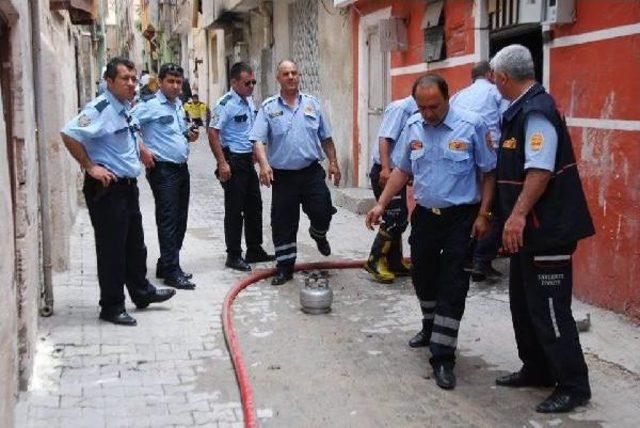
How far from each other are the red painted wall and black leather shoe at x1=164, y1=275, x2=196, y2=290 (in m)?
3.18

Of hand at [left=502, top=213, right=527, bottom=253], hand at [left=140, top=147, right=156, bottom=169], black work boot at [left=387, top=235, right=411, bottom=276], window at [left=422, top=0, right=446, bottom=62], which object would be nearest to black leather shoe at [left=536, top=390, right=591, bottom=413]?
hand at [left=502, top=213, right=527, bottom=253]

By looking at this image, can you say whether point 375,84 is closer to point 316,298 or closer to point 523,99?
point 316,298

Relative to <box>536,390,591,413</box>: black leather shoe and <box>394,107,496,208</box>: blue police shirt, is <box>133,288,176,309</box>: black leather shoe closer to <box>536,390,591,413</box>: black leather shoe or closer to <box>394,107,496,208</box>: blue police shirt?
<box>394,107,496,208</box>: blue police shirt

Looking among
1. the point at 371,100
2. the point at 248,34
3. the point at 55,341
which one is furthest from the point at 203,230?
the point at 248,34

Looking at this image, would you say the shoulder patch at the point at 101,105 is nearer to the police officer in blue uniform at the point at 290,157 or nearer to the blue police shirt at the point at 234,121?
the police officer in blue uniform at the point at 290,157

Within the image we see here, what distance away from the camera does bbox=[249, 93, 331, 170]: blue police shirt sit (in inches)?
261

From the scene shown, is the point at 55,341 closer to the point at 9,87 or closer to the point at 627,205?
the point at 9,87

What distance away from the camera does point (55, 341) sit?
17.1ft

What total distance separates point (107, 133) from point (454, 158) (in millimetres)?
2374

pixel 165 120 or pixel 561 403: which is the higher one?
pixel 165 120

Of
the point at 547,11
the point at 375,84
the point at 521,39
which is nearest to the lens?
the point at 547,11

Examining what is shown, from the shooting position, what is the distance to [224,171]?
7.14m

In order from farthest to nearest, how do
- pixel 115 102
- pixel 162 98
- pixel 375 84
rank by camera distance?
pixel 375 84, pixel 162 98, pixel 115 102

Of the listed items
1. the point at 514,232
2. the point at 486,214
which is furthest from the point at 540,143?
the point at 486,214
